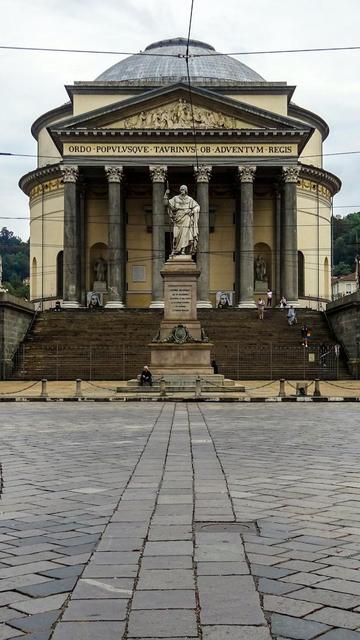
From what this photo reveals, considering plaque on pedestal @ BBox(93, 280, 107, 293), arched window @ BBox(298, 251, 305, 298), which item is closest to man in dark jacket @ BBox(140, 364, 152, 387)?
plaque on pedestal @ BBox(93, 280, 107, 293)

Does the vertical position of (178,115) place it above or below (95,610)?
above

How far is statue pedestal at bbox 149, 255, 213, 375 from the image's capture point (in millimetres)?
28453

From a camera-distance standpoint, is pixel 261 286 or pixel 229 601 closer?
pixel 229 601

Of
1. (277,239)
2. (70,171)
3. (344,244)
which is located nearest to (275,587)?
(70,171)

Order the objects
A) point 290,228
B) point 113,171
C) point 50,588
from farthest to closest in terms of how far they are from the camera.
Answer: point 290,228
point 113,171
point 50,588

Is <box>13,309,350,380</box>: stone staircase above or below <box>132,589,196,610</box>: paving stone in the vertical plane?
above

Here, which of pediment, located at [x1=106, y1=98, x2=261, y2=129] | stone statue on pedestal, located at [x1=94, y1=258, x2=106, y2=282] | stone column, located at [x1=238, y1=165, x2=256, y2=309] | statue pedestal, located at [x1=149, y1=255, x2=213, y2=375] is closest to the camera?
statue pedestal, located at [x1=149, y1=255, x2=213, y2=375]

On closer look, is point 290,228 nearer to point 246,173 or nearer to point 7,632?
point 246,173

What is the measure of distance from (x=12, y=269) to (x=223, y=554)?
122m

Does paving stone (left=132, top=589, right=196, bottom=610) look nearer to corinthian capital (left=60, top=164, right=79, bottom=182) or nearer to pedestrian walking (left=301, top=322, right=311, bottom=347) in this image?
pedestrian walking (left=301, top=322, right=311, bottom=347)

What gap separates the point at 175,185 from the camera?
57.5 meters

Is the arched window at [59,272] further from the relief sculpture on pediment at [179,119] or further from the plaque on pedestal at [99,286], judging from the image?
the relief sculpture on pediment at [179,119]

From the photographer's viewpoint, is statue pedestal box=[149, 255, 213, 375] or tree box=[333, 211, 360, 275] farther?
tree box=[333, 211, 360, 275]

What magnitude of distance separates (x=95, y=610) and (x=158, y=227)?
48242 mm
